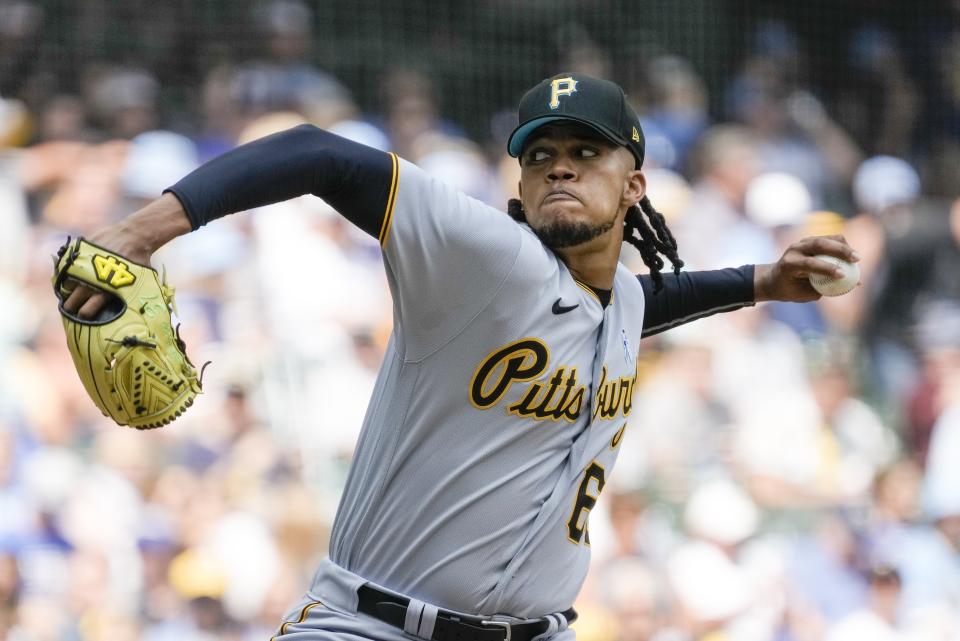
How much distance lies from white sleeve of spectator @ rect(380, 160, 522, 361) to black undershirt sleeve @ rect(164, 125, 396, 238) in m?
0.05

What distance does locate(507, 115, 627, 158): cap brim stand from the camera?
3.14 metres

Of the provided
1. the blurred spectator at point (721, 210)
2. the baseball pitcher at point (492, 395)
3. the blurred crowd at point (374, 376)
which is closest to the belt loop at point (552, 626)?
the baseball pitcher at point (492, 395)

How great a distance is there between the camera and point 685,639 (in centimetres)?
702

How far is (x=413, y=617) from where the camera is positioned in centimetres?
300

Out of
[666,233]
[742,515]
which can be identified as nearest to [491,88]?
[742,515]

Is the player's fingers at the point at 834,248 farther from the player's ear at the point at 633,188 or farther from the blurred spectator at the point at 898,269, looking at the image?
the blurred spectator at the point at 898,269

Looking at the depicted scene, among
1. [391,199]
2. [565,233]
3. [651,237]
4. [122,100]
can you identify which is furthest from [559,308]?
[122,100]

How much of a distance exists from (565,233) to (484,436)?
1.72 ft

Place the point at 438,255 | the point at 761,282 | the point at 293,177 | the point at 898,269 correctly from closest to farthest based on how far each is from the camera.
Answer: the point at 293,177, the point at 438,255, the point at 761,282, the point at 898,269

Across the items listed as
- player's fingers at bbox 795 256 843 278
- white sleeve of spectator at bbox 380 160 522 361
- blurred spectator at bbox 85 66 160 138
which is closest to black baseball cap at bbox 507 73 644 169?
white sleeve of spectator at bbox 380 160 522 361

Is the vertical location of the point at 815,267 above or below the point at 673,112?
below

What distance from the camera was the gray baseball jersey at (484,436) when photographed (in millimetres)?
2926

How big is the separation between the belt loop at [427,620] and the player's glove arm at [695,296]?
121 centimetres

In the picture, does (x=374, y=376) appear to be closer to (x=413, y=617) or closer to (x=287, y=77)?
(x=287, y=77)
